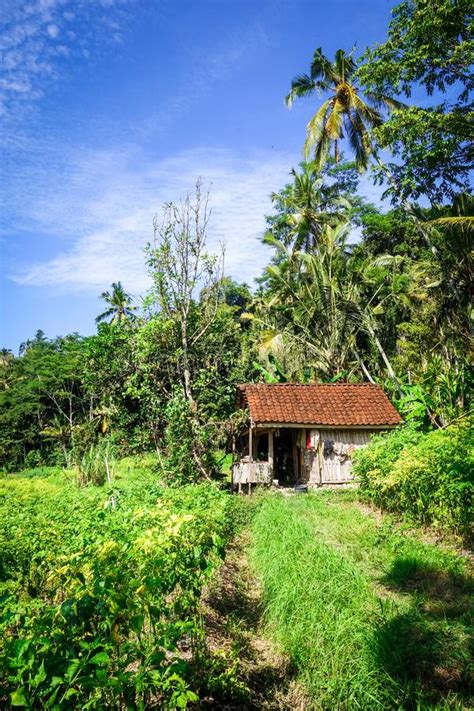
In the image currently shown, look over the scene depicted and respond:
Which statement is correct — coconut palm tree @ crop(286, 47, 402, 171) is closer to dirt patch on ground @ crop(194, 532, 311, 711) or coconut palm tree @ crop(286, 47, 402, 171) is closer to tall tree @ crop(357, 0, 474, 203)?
tall tree @ crop(357, 0, 474, 203)

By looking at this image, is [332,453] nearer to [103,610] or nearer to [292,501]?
[292,501]

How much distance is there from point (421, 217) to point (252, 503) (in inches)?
423

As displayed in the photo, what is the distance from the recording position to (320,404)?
51.5ft

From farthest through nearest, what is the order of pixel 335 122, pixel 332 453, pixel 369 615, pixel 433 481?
pixel 335 122
pixel 332 453
pixel 433 481
pixel 369 615

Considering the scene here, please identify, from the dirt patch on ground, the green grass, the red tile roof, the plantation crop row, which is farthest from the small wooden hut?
the plantation crop row

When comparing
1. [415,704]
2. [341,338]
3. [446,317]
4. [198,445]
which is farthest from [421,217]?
[415,704]

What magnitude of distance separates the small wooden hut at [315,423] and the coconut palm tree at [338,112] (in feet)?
29.4

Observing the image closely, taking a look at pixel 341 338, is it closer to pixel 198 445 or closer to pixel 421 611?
pixel 198 445

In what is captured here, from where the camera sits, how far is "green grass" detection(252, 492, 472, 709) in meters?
3.78

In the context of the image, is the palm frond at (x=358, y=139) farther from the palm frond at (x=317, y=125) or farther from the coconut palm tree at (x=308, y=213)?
the coconut palm tree at (x=308, y=213)

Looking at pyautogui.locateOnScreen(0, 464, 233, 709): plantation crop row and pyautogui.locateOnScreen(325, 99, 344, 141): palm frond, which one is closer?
pyautogui.locateOnScreen(0, 464, 233, 709): plantation crop row

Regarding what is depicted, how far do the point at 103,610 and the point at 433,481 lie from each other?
6.83m

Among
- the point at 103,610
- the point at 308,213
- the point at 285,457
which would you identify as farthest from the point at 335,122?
the point at 103,610

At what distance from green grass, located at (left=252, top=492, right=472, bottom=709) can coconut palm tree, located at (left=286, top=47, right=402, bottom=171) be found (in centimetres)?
1459
